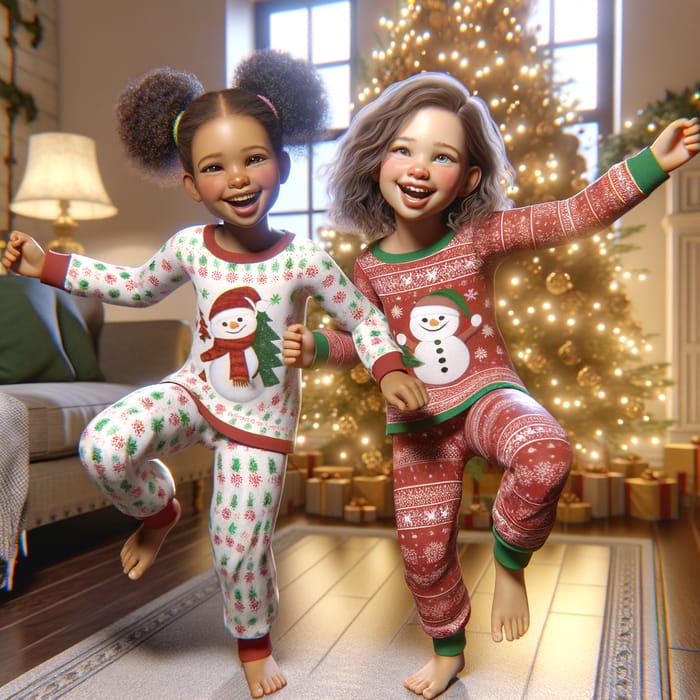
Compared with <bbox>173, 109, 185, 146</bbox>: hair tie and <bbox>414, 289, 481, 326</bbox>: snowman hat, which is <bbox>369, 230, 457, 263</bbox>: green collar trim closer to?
<bbox>414, 289, 481, 326</bbox>: snowman hat

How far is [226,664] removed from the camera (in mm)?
1380

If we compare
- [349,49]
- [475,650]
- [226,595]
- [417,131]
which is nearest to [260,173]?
[417,131]

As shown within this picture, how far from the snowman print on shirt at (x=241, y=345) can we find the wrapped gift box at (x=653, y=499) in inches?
76.7

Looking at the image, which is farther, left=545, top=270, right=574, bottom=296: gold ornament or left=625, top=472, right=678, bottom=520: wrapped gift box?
left=625, top=472, right=678, bottom=520: wrapped gift box

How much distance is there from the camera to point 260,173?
1.17 meters

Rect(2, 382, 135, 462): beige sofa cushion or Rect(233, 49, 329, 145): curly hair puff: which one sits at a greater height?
Rect(233, 49, 329, 145): curly hair puff

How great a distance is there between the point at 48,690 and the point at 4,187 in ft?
10.4

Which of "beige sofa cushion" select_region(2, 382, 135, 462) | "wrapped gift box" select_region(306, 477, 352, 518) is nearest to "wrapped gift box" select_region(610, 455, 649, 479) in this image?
"wrapped gift box" select_region(306, 477, 352, 518)

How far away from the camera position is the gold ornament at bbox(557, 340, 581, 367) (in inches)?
103

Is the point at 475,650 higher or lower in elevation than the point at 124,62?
lower

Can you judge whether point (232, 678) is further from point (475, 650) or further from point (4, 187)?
point (4, 187)

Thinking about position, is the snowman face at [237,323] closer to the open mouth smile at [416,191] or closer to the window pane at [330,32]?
the open mouth smile at [416,191]

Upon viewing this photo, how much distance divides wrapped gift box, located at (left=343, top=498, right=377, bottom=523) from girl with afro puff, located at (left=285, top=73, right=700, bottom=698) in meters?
1.39

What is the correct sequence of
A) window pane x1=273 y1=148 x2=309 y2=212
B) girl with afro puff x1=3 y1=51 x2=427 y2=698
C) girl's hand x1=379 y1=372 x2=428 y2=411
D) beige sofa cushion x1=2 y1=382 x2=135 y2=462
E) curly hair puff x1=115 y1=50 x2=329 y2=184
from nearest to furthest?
girl's hand x1=379 y1=372 x2=428 y2=411
girl with afro puff x1=3 y1=51 x2=427 y2=698
curly hair puff x1=115 y1=50 x2=329 y2=184
beige sofa cushion x1=2 y1=382 x2=135 y2=462
window pane x1=273 y1=148 x2=309 y2=212
